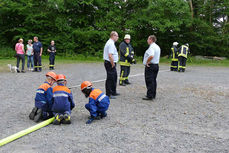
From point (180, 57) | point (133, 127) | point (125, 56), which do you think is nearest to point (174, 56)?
point (180, 57)

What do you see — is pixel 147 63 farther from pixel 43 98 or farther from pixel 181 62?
pixel 181 62

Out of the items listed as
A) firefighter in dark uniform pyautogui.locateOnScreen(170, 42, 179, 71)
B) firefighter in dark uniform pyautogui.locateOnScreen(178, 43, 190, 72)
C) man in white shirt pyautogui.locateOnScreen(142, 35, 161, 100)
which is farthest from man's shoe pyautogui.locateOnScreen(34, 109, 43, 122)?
firefighter in dark uniform pyautogui.locateOnScreen(170, 42, 179, 71)

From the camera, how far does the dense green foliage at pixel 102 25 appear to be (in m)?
25.2

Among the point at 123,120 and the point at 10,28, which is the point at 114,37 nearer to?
the point at 123,120

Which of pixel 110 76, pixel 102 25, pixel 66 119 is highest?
pixel 102 25

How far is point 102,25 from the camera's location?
84.5 feet

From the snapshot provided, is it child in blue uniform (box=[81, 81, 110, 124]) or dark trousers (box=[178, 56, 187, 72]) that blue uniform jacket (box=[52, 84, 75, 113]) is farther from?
dark trousers (box=[178, 56, 187, 72])

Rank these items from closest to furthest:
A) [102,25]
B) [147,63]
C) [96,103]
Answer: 1. [96,103]
2. [147,63]
3. [102,25]

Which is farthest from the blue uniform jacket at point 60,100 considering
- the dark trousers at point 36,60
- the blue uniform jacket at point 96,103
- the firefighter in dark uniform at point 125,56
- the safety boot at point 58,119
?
the dark trousers at point 36,60

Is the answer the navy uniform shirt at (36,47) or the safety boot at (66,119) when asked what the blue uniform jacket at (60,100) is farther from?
the navy uniform shirt at (36,47)

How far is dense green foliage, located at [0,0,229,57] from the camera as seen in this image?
82.6 ft

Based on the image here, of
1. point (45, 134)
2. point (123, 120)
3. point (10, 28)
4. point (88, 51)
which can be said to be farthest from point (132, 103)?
point (10, 28)

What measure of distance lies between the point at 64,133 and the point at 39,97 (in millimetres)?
1068

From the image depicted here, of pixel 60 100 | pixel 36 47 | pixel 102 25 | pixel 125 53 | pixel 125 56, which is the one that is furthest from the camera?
pixel 102 25
